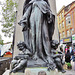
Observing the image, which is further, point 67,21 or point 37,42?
point 67,21

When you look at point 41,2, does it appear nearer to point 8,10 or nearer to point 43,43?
point 43,43

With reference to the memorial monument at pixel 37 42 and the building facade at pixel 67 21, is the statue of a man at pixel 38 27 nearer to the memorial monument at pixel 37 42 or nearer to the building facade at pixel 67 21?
the memorial monument at pixel 37 42

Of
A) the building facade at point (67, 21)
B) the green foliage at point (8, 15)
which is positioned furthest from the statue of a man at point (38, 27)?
the building facade at point (67, 21)

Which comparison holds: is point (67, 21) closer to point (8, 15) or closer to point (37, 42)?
point (8, 15)

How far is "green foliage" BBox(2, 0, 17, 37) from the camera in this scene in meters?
20.4

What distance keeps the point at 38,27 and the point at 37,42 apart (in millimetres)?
471

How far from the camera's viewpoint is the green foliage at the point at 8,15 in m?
20.4

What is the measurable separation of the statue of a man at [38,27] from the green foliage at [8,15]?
17361 mm

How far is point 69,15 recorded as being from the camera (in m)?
31.2

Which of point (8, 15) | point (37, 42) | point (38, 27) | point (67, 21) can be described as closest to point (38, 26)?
point (38, 27)

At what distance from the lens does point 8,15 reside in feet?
68.6

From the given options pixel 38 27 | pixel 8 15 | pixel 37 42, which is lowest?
pixel 37 42

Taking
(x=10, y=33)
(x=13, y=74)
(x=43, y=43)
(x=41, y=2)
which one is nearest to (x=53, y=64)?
(x=43, y=43)

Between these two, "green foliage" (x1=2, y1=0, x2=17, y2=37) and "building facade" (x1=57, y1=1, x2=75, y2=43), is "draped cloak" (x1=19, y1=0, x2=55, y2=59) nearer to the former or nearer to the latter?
"green foliage" (x1=2, y1=0, x2=17, y2=37)
